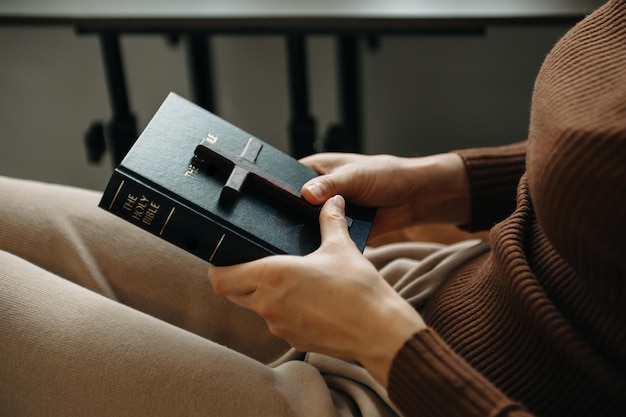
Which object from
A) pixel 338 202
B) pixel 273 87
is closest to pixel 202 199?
pixel 338 202

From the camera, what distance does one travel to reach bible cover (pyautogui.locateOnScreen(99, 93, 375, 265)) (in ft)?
1.98

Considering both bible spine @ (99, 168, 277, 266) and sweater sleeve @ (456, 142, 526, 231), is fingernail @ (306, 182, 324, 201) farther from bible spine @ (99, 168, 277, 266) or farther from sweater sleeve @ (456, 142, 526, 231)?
sweater sleeve @ (456, 142, 526, 231)

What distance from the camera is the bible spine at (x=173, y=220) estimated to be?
600mm

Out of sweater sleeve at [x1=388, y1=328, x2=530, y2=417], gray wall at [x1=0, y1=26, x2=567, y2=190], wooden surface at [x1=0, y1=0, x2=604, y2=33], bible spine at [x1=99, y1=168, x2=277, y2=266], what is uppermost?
wooden surface at [x1=0, y1=0, x2=604, y2=33]

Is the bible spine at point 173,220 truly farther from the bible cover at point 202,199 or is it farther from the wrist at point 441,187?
the wrist at point 441,187

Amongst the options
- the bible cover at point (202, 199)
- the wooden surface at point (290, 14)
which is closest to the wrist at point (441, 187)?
the bible cover at point (202, 199)

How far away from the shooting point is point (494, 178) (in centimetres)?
82

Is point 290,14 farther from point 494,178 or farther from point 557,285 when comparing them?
point 557,285

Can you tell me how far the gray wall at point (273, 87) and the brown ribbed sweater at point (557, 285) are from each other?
105 cm

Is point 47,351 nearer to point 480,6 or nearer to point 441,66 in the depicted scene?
point 480,6

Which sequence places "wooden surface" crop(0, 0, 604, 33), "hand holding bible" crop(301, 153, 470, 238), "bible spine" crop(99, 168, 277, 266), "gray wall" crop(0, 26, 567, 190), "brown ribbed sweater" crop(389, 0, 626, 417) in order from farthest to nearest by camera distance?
1. "gray wall" crop(0, 26, 567, 190)
2. "wooden surface" crop(0, 0, 604, 33)
3. "hand holding bible" crop(301, 153, 470, 238)
4. "bible spine" crop(99, 168, 277, 266)
5. "brown ribbed sweater" crop(389, 0, 626, 417)

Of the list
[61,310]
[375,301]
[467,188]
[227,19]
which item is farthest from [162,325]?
[227,19]

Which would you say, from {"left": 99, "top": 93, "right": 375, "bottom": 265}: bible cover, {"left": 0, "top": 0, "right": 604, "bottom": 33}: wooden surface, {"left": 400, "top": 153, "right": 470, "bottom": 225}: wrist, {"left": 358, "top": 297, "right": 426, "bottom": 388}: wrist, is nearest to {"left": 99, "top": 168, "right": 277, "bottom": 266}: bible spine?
{"left": 99, "top": 93, "right": 375, "bottom": 265}: bible cover

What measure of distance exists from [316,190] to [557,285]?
0.80 ft
